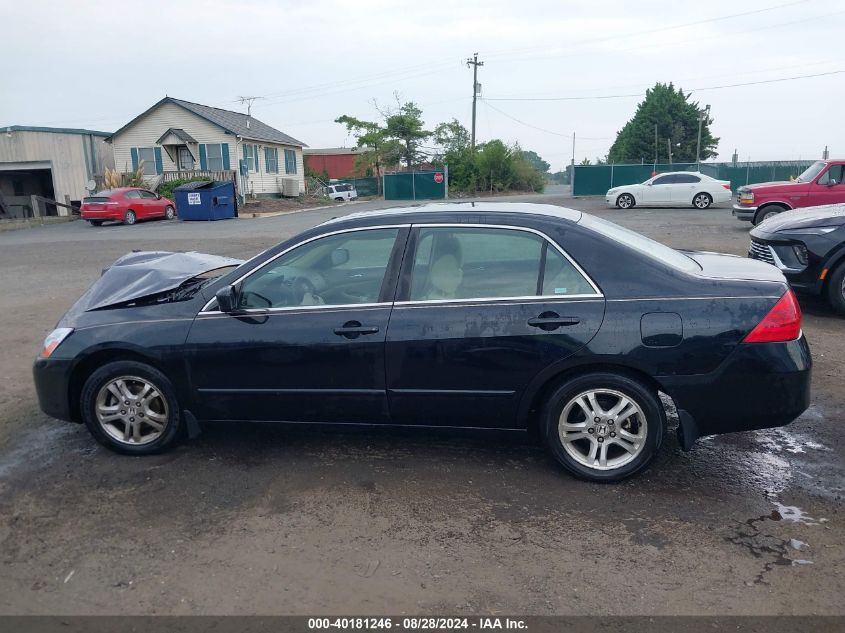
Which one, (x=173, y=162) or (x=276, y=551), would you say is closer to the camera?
(x=276, y=551)

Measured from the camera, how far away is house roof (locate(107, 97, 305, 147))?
1497 inches

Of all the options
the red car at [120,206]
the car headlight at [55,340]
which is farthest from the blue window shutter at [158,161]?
the car headlight at [55,340]

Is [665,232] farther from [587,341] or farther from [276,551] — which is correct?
[276,551]

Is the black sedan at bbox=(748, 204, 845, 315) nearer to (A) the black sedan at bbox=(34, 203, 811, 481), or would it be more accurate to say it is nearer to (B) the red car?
(A) the black sedan at bbox=(34, 203, 811, 481)

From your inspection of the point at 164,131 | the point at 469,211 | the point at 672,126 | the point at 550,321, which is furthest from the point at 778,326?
the point at 672,126

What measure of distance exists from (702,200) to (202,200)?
20.0 metres

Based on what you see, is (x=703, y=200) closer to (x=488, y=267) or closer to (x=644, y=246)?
(x=644, y=246)

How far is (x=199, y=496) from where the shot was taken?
3.99 meters

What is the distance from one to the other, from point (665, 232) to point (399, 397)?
15.4 meters

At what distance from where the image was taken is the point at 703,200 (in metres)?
27.0

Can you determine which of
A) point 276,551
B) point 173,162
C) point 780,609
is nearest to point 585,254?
point 780,609

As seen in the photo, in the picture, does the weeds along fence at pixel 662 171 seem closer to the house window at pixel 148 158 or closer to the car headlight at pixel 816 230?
the house window at pixel 148 158

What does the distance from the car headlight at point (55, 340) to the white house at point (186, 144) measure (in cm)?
3375

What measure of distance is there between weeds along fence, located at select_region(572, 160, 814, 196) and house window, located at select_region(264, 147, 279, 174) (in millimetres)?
18423
